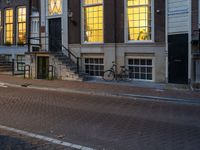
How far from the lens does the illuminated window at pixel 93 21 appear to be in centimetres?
1939

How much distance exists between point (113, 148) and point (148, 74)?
1231 cm

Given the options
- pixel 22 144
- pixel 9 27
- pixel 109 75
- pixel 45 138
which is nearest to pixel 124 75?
pixel 109 75

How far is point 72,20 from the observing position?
66.2ft

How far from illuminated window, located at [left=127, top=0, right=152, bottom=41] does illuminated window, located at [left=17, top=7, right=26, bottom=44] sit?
31.2ft

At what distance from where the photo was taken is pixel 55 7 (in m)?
21.3

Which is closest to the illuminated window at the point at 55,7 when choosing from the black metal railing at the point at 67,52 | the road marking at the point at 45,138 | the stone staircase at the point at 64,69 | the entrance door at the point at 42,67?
the black metal railing at the point at 67,52

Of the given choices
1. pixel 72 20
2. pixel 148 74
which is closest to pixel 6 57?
pixel 72 20

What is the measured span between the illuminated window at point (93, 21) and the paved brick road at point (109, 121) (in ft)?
27.6

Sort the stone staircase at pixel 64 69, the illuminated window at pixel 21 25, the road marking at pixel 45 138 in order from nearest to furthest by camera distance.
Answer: the road marking at pixel 45 138, the stone staircase at pixel 64 69, the illuminated window at pixel 21 25

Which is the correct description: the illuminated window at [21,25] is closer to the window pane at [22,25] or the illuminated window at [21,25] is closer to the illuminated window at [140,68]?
the window pane at [22,25]

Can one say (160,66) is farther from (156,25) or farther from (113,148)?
(113,148)

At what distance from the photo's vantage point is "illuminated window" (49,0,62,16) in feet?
69.3

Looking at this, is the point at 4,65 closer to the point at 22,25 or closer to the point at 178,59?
the point at 22,25

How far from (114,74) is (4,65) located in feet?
32.2
